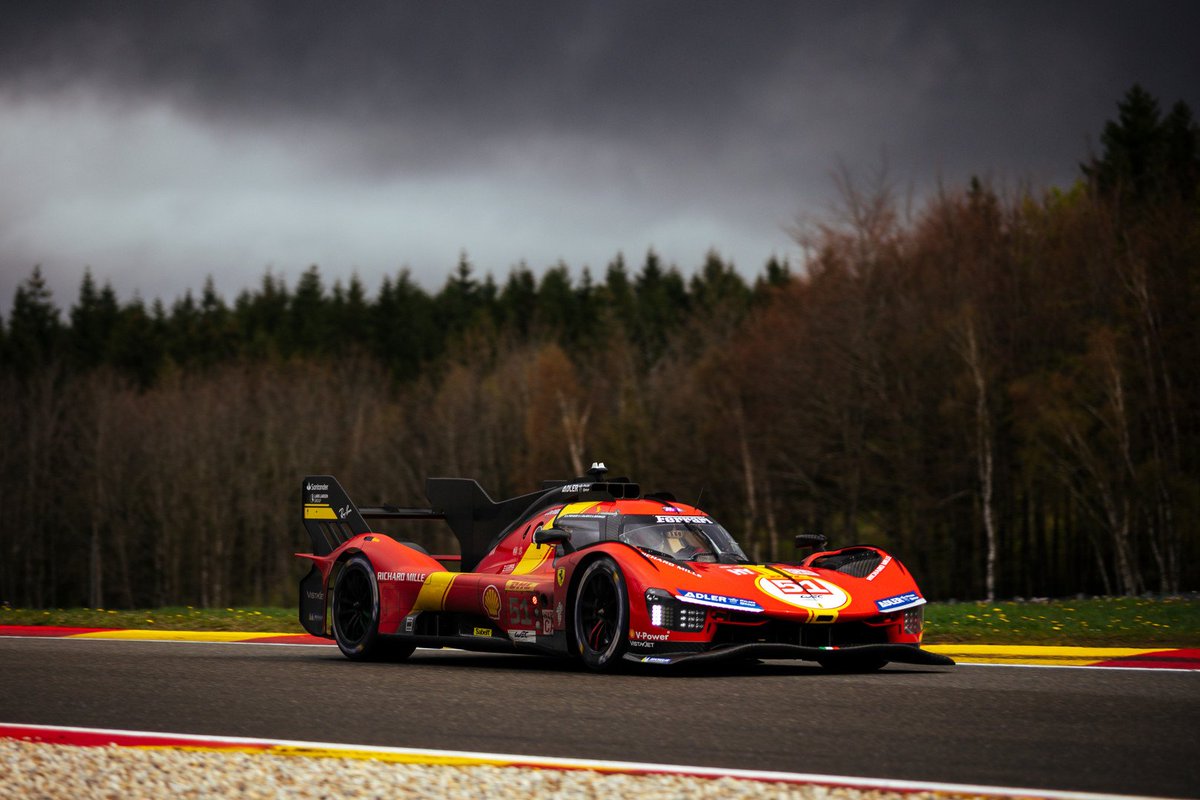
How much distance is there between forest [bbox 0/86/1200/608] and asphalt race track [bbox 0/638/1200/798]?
1385 inches

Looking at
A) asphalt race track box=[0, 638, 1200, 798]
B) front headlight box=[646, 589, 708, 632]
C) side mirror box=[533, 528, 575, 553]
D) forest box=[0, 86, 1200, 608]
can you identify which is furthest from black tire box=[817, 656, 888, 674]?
forest box=[0, 86, 1200, 608]

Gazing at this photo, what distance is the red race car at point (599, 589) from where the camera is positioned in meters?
10.8

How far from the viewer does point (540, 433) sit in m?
72.6

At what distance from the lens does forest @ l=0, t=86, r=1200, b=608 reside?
162ft

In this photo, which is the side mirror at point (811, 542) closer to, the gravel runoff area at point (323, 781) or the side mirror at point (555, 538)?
the side mirror at point (555, 538)

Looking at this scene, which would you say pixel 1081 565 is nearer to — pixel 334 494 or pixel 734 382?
pixel 734 382

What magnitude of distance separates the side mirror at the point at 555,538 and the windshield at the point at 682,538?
43cm

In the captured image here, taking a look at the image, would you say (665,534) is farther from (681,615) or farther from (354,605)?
(354,605)

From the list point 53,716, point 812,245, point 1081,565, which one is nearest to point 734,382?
point 812,245

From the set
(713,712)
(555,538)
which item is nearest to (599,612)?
(555,538)

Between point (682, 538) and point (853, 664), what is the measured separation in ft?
5.82

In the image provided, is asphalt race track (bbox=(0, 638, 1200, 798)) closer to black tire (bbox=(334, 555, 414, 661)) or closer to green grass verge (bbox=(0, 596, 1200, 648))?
black tire (bbox=(334, 555, 414, 661))

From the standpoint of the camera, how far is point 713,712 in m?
8.59

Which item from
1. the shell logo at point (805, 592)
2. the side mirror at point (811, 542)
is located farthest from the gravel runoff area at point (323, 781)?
the side mirror at point (811, 542)
